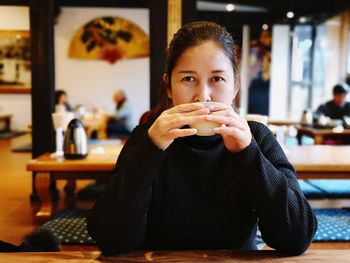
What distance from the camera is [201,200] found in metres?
1.18

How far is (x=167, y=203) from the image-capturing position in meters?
1.20

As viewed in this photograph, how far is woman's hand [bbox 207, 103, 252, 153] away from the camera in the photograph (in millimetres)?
964

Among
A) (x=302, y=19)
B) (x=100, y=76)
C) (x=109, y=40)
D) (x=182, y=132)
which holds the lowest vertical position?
(x=182, y=132)

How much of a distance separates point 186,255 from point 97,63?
31.3ft

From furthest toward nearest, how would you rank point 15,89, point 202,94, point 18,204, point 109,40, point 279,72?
point 279,72
point 15,89
point 109,40
point 18,204
point 202,94

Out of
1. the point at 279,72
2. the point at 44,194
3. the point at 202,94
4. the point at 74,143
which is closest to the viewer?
the point at 202,94

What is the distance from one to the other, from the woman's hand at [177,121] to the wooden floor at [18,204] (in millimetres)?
2158

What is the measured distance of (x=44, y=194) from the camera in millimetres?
3711

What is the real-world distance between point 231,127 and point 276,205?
23cm

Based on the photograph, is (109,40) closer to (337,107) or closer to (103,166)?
(337,107)

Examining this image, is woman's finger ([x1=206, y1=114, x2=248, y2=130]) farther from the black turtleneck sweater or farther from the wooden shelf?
the wooden shelf

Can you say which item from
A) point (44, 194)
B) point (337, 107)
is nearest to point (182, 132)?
point (44, 194)

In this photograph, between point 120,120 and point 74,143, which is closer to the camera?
point 74,143

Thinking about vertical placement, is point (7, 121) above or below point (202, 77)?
below
